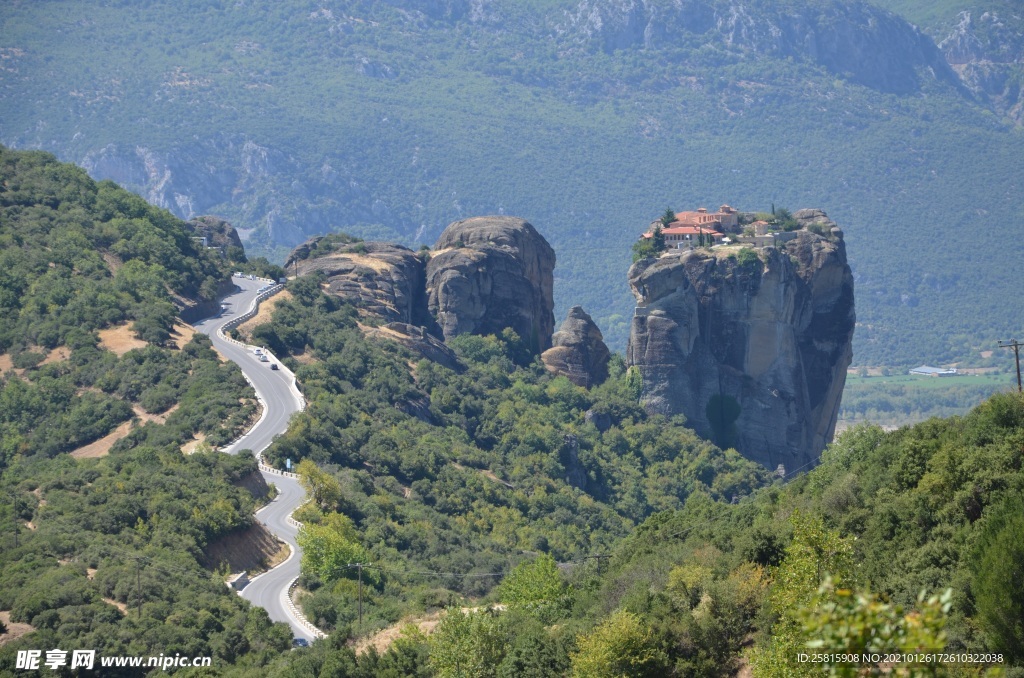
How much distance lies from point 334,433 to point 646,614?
45.3 meters

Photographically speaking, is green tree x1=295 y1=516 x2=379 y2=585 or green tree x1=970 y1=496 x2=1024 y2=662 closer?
green tree x1=970 y1=496 x2=1024 y2=662

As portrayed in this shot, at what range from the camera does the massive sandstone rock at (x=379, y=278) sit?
423 feet

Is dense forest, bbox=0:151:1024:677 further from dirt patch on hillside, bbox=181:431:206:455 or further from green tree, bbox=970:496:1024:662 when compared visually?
dirt patch on hillside, bbox=181:431:206:455

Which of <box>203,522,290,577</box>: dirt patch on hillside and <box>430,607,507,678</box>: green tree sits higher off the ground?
<box>430,607,507,678</box>: green tree

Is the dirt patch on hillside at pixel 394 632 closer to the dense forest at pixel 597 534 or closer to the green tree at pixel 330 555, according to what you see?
the dense forest at pixel 597 534

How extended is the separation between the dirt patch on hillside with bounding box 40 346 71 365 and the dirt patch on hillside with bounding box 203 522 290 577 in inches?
1141

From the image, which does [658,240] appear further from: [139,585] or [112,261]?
[139,585]

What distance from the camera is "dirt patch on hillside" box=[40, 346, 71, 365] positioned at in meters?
103

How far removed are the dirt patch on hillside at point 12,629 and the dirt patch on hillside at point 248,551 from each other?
14.5 m

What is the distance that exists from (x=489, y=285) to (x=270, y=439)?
41759 millimetres

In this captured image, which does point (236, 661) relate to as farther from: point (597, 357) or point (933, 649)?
point (597, 357)

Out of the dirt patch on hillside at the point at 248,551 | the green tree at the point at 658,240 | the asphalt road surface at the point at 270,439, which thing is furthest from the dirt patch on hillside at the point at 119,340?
the green tree at the point at 658,240

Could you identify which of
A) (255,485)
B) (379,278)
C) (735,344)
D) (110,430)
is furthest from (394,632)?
(735,344)

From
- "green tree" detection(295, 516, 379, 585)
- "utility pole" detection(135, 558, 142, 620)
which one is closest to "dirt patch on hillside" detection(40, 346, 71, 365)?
"green tree" detection(295, 516, 379, 585)
